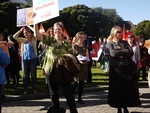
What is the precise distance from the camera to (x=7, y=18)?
48.6m

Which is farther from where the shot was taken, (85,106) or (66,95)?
(85,106)

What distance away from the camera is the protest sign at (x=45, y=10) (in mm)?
5801

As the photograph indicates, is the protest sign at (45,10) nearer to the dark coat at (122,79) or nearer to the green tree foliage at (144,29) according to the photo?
the dark coat at (122,79)

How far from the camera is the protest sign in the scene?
228 inches

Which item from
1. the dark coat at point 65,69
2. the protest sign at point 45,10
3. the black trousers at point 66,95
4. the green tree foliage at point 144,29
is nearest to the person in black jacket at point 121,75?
the dark coat at point 65,69

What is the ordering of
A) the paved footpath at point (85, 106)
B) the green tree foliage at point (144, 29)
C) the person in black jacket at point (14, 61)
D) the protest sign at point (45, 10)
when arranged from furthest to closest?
the green tree foliage at point (144, 29) < the person in black jacket at point (14, 61) < the paved footpath at point (85, 106) < the protest sign at point (45, 10)

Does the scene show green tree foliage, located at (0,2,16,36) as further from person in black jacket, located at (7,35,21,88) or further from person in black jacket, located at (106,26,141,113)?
person in black jacket, located at (106,26,141,113)

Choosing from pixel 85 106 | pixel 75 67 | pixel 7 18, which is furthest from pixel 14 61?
pixel 7 18

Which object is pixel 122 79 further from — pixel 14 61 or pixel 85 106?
pixel 14 61

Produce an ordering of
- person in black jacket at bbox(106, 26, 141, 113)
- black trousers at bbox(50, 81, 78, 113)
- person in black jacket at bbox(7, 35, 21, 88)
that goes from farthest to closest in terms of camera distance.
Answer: person in black jacket at bbox(7, 35, 21, 88) < person in black jacket at bbox(106, 26, 141, 113) < black trousers at bbox(50, 81, 78, 113)

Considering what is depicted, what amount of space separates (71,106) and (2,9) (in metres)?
46.5

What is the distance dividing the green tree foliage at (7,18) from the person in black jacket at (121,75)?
41.9m

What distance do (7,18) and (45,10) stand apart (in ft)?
145

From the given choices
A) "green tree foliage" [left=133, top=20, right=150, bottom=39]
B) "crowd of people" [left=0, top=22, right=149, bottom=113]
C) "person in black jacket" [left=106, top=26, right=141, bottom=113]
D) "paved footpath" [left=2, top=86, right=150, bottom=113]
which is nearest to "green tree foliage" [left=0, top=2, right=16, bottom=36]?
"green tree foliage" [left=133, top=20, right=150, bottom=39]
